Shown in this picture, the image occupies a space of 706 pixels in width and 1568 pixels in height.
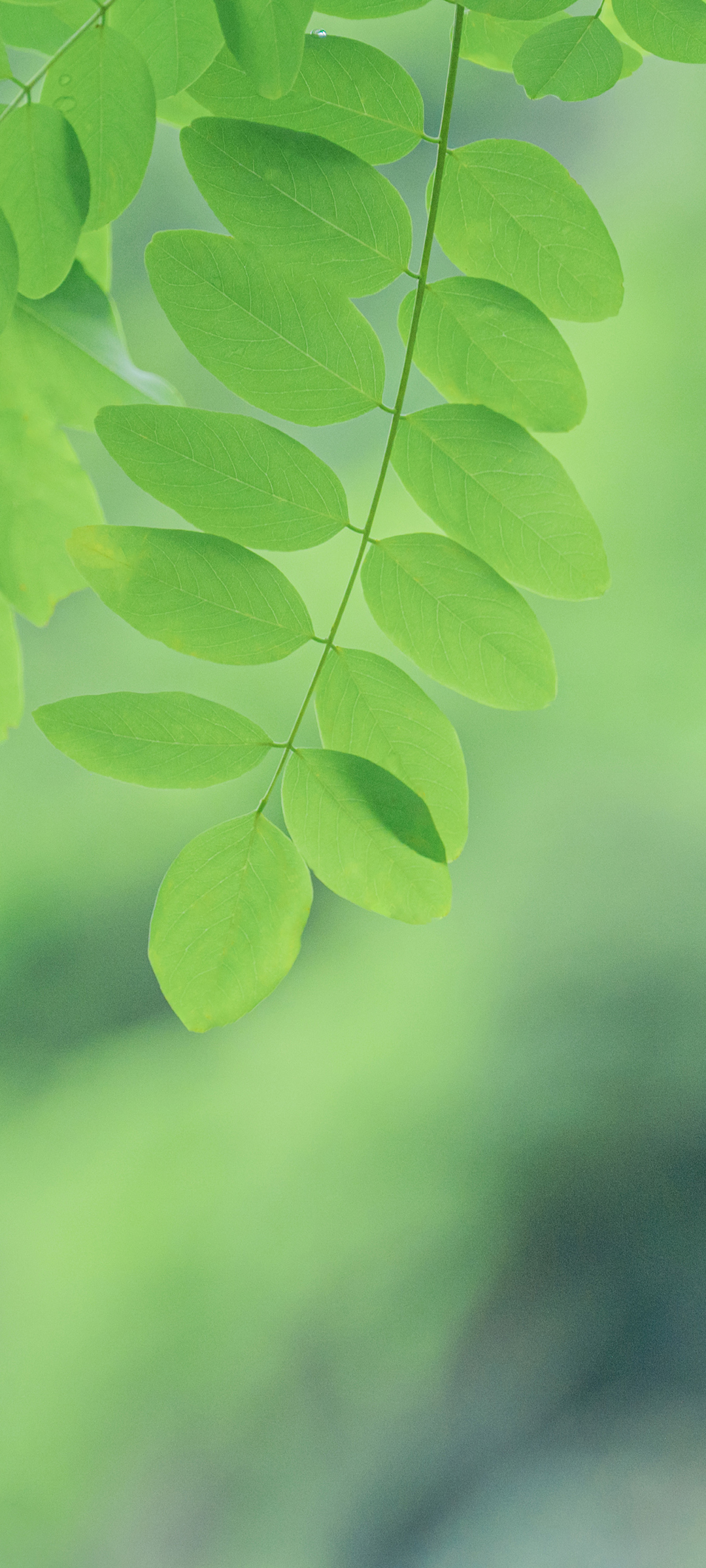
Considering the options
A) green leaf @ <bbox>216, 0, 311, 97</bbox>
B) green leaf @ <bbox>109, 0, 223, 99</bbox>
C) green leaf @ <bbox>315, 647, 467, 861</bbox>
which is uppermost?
green leaf @ <bbox>216, 0, 311, 97</bbox>

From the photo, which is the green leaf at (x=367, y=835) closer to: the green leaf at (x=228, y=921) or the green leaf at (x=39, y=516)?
the green leaf at (x=228, y=921)

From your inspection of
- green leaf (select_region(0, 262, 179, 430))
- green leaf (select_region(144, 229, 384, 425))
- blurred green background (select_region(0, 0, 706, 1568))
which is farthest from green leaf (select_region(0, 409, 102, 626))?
blurred green background (select_region(0, 0, 706, 1568))

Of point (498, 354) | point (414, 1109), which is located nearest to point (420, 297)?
point (498, 354)

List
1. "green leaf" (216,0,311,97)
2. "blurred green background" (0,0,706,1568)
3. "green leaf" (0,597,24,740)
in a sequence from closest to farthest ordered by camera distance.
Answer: "green leaf" (216,0,311,97)
"green leaf" (0,597,24,740)
"blurred green background" (0,0,706,1568)

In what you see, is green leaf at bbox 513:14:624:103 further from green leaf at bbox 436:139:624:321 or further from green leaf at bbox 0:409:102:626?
green leaf at bbox 0:409:102:626

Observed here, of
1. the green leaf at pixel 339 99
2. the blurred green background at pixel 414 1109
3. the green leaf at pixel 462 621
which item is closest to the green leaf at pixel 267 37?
the green leaf at pixel 339 99

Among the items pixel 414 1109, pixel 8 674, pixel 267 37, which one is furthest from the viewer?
pixel 414 1109

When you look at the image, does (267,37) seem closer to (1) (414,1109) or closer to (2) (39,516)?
(2) (39,516)
